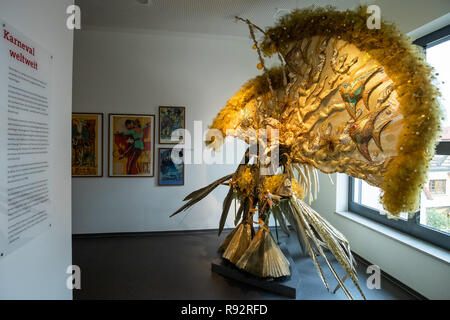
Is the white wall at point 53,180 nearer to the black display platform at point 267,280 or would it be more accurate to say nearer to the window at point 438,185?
the black display platform at point 267,280

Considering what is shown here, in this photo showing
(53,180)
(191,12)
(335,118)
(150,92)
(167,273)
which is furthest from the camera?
(150,92)

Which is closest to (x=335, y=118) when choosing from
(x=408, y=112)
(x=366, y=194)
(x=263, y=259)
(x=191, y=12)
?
(x=408, y=112)

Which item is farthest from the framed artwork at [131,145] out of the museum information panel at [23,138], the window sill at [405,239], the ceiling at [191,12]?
the window sill at [405,239]

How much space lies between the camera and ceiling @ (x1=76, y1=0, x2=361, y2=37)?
2.96 m

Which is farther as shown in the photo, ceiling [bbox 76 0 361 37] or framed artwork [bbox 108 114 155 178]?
framed artwork [bbox 108 114 155 178]

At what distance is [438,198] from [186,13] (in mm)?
3336

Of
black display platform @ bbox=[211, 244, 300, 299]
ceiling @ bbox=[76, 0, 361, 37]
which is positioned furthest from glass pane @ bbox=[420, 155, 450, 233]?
ceiling @ bbox=[76, 0, 361, 37]

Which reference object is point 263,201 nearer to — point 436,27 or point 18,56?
point 18,56

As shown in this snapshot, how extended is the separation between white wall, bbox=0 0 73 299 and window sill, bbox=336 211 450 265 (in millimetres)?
2641

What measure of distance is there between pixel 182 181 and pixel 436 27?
327 centimetres

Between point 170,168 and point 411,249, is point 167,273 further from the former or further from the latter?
point 411,249

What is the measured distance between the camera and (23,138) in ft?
3.49

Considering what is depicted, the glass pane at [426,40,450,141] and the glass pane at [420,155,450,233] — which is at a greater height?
the glass pane at [426,40,450,141]

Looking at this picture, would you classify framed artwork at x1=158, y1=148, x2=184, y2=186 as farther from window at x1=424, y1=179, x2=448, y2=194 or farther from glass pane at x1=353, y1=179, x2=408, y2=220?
window at x1=424, y1=179, x2=448, y2=194
